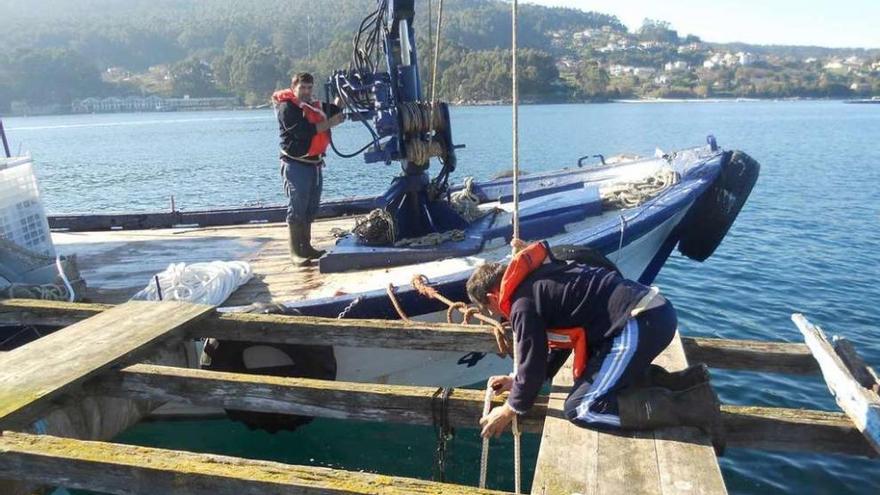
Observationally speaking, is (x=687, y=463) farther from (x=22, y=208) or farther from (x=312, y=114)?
(x=22, y=208)

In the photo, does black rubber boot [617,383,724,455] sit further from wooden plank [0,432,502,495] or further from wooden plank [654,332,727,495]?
wooden plank [0,432,502,495]

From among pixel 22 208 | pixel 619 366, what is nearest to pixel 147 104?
pixel 22 208

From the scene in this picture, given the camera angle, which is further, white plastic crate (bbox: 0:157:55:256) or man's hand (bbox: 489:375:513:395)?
white plastic crate (bbox: 0:157:55:256)

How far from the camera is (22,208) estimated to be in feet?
23.6

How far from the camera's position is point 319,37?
147m

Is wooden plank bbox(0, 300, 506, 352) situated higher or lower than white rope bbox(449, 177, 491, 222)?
lower

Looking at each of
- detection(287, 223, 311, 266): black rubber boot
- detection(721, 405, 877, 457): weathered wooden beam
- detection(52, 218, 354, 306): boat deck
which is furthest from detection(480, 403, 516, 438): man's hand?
detection(287, 223, 311, 266): black rubber boot

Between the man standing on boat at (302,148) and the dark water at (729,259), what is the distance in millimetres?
2129

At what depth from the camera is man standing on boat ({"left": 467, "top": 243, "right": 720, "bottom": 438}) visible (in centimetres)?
347

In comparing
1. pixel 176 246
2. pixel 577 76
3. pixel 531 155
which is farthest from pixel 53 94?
pixel 176 246

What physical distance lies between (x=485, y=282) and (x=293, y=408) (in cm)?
153

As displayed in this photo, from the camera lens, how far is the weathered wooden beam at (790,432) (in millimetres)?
3738

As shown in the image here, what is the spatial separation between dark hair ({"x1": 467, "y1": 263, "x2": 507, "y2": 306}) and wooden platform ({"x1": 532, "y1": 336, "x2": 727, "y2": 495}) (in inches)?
30.0

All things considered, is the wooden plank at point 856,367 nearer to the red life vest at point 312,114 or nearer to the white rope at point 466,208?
the white rope at point 466,208
